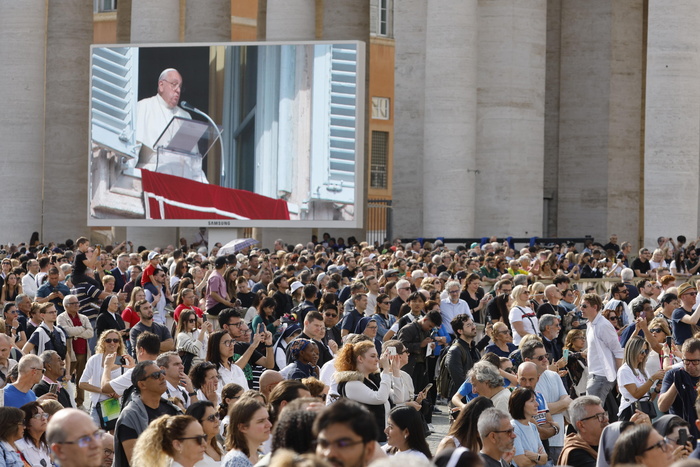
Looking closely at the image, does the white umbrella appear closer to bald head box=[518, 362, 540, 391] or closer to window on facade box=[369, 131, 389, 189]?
bald head box=[518, 362, 540, 391]

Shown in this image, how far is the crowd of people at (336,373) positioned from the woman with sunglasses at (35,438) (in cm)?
1

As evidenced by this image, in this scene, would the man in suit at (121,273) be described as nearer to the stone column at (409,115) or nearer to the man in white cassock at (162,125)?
the man in white cassock at (162,125)

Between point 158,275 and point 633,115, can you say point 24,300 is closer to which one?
point 158,275

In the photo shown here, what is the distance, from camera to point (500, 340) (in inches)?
564

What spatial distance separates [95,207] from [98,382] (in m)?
24.2

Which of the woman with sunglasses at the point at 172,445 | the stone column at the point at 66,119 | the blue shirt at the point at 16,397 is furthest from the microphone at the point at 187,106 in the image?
the woman with sunglasses at the point at 172,445

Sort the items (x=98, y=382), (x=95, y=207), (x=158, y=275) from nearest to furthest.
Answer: (x=98, y=382), (x=158, y=275), (x=95, y=207)

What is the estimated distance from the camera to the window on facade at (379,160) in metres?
59.2

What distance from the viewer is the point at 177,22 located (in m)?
38.6

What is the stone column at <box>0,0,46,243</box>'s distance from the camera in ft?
127

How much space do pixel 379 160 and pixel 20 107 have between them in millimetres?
22979

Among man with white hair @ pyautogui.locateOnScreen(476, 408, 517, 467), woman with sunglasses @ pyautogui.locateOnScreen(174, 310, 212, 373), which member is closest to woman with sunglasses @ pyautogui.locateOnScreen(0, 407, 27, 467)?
woman with sunglasses @ pyautogui.locateOnScreen(174, 310, 212, 373)

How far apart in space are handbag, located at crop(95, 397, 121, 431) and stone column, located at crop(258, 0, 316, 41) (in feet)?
84.9

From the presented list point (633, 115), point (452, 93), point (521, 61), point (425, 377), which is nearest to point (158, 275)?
point (425, 377)
